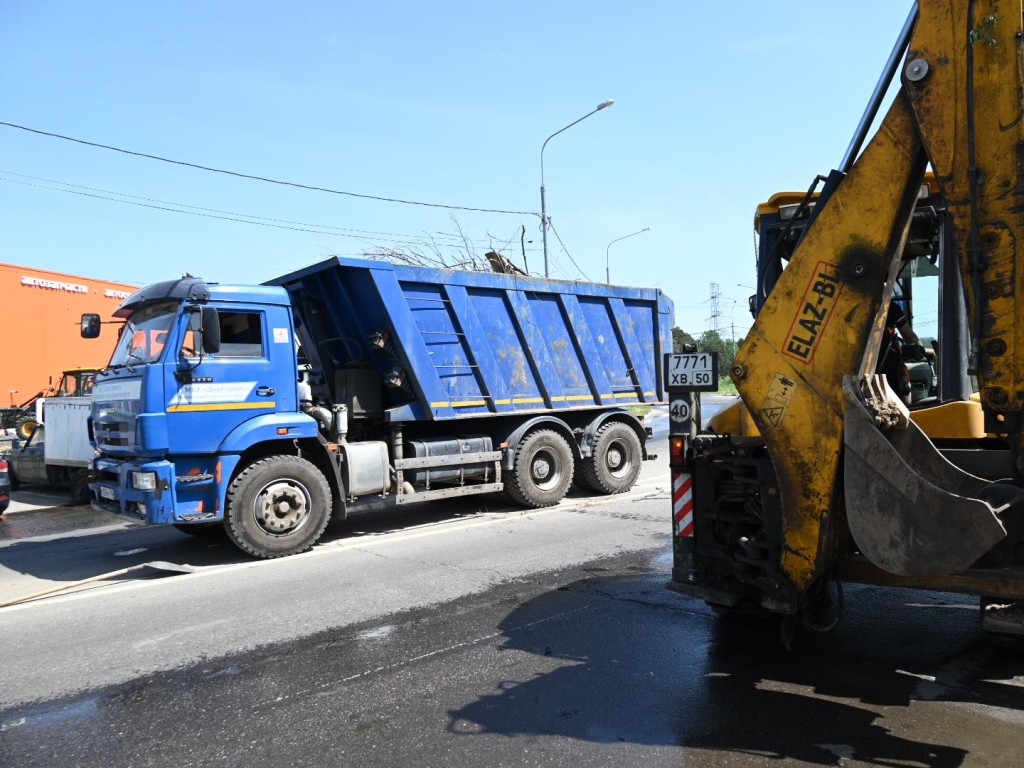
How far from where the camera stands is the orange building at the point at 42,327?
1018 inches

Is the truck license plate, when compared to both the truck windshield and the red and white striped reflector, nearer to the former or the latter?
the red and white striped reflector

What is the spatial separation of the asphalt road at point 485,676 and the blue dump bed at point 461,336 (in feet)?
10.1

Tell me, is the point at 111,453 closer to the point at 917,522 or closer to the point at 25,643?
the point at 25,643

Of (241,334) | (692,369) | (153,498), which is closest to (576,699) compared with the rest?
(692,369)

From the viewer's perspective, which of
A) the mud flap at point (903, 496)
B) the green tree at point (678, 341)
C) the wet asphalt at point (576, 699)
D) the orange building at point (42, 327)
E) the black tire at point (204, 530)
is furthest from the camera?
the orange building at point (42, 327)

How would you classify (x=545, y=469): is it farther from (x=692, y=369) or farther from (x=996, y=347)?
(x=996, y=347)

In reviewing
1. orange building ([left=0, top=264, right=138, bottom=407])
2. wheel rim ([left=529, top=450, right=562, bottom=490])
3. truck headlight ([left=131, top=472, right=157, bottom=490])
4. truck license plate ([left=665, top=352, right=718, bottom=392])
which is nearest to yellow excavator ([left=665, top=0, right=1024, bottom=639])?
truck license plate ([left=665, top=352, right=718, bottom=392])

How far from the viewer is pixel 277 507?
776 centimetres

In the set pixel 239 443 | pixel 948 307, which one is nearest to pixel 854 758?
pixel 948 307

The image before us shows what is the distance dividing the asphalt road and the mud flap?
944 mm

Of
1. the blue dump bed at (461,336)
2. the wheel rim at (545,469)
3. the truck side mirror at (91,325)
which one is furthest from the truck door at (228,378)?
the wheel rim at (545,469)

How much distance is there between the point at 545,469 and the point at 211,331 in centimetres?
499

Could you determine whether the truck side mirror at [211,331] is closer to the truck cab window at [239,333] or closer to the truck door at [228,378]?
the truck door at [228,378]

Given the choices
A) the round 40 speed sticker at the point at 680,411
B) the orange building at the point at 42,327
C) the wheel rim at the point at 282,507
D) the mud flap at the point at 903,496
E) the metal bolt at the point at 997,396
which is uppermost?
the orange building at the point at 42,327
